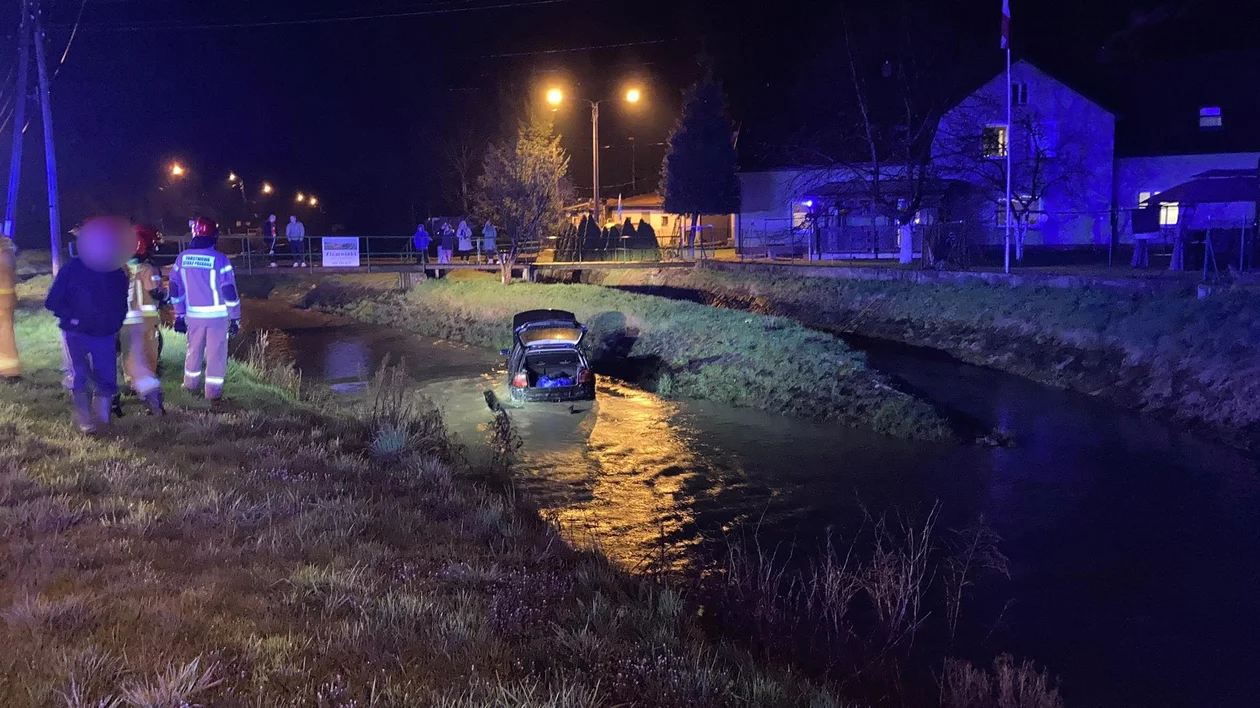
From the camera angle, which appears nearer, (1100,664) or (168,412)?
(1100,664)

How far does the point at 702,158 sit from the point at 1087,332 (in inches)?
1029

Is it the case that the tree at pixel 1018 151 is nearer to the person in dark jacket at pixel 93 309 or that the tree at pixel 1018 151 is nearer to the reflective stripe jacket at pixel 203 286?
the reflective stripe jacket at pixel 203 286

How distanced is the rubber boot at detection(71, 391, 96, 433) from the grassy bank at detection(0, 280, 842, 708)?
0.48 feet

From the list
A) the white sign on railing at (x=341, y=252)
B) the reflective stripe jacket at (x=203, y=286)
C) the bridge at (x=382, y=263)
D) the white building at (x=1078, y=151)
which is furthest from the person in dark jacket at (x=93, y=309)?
the white building at (x=1078, y=151)

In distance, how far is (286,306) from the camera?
3844 centimetres

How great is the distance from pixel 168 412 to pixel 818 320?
69.3ft

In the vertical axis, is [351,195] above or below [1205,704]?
above

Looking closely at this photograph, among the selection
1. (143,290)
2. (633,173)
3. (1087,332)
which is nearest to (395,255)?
(633,173)

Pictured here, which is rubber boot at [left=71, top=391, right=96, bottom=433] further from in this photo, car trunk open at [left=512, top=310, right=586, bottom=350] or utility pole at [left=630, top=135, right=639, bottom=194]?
utility pole at [left=630, top=135, right=639, bottom=194]

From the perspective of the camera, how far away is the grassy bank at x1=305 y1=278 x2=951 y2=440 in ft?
55.0

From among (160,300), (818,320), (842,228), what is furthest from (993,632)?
(842,228)

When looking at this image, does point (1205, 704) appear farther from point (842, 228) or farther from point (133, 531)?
point (842, 228)

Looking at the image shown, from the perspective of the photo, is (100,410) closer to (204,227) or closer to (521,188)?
(204,227)

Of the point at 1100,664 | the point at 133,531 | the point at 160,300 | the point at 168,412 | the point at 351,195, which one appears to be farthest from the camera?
the point at 351,195
